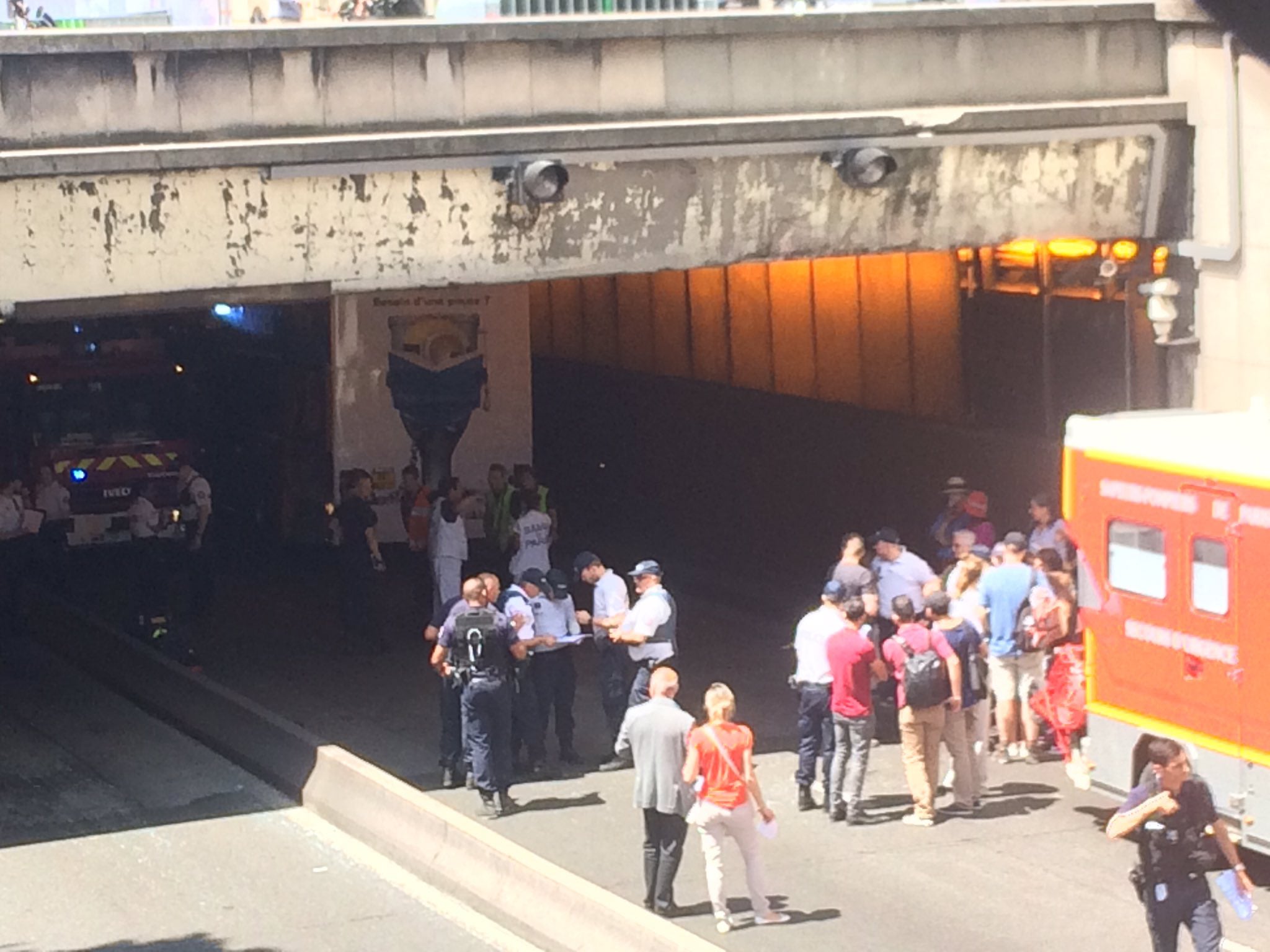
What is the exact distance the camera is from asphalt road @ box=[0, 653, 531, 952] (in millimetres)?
12172

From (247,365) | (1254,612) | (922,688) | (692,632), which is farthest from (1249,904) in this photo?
(247,365)

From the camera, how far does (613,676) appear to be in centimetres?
1539

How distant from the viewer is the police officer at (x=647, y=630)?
585 inches

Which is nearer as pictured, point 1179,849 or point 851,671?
point 1179,849

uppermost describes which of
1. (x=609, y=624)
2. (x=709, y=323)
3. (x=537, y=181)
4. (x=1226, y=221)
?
(x=537, y=181)

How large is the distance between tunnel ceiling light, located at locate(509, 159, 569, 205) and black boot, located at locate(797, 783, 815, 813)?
16.3 feet

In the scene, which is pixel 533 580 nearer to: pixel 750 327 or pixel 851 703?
pixel 851 703

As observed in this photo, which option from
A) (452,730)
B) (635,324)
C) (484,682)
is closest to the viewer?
(484,682)

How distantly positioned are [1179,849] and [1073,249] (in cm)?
1091

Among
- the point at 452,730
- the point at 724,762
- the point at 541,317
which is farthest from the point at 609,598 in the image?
the point at 541,317

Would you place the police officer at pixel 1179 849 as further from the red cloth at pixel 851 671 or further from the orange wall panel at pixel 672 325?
the orange wall panel at pixel 672 325

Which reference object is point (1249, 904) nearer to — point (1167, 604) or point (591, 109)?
point (1167, 604)

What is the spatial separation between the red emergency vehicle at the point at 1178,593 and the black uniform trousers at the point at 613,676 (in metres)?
3.43

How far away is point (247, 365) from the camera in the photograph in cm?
2683
